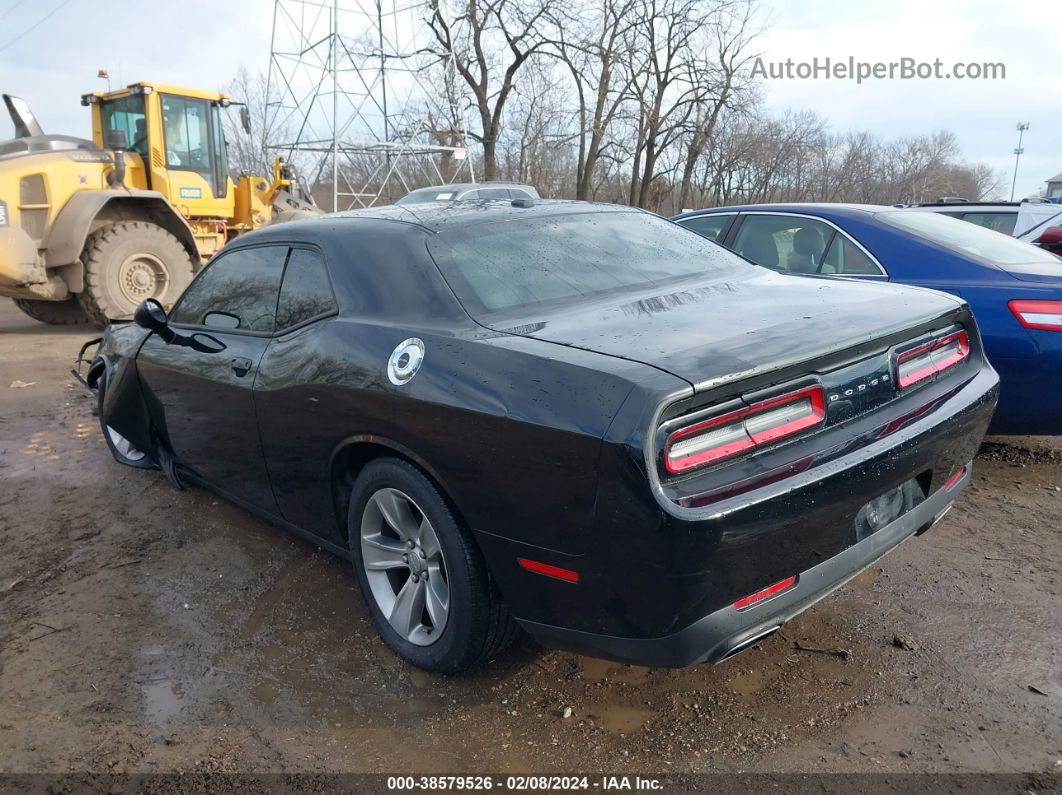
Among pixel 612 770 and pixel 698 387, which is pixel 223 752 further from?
pixel 698 387

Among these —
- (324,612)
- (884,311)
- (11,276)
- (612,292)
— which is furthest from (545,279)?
(11,276)

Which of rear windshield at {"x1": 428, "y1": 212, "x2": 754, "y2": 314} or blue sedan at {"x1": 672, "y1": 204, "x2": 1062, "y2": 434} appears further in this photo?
blue sedan at {"x1": 672, "y1": 204, "x2": 1062, "y2": 434}

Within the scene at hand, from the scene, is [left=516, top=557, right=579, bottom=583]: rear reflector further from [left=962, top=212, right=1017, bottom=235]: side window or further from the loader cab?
the loader cab

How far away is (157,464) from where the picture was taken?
182 inches

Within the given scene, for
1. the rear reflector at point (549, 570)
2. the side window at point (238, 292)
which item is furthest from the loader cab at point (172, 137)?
the rear reflector at point (549, 570)

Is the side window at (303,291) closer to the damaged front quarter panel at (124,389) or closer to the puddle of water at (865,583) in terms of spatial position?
the damaged front quarter panel at (124,389)

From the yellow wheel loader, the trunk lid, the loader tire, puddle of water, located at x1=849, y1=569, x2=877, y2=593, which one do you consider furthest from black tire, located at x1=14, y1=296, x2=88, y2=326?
puddle of water, located at x1=849, y1=569, x2=877, y2=593

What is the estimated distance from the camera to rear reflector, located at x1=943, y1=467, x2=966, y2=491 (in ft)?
8.89

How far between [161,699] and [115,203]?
29.8 feet

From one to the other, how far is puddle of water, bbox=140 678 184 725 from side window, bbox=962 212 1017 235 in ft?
27.3

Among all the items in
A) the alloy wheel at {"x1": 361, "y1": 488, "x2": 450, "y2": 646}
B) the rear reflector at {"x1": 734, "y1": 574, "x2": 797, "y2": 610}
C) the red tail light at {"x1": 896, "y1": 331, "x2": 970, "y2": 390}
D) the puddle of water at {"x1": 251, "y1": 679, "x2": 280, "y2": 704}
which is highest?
the red tail light at {"x1": 896, "y1": 331, "x2": 970, "y2": 390}

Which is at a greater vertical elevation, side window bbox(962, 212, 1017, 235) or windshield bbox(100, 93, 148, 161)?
windshield bbox(100, 93, 148, 161)

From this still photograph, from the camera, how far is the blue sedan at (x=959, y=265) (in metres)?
3.82

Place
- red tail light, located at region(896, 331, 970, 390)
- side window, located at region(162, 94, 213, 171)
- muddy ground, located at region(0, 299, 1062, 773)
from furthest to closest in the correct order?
side window, located at region(162, 94, 213, 171)
red tail light, located at region(896, 331, 970, 390)
muddy ground, located at region(0, 299, 1062, 773)
